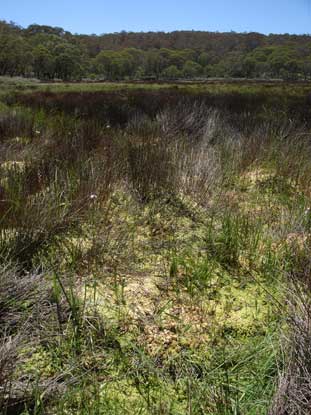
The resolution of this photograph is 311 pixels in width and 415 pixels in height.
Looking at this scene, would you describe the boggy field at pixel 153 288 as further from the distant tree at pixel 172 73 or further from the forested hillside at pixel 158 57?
the distant tree at pixel 172 73

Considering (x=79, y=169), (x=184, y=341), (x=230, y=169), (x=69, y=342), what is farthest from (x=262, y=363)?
(x=230, y=169)

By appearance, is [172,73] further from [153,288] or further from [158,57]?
[153,288]

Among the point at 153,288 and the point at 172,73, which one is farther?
the point at 172,73

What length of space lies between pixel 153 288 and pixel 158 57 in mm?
132454

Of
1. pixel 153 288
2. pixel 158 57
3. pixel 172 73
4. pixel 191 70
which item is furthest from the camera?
pixel 158 57

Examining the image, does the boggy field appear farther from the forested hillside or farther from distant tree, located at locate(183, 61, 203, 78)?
distant tree, located at locate(183, 61, 203, 78)

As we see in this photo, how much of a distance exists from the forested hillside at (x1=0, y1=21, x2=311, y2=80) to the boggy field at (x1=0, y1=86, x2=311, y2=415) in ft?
296

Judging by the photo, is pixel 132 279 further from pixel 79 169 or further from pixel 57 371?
pixel 79 169

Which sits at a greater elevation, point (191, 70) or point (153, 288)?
point (191, 70)

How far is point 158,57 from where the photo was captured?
12456 cm

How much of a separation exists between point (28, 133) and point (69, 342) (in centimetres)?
453

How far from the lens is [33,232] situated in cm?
231

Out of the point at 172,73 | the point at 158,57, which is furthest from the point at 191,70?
the point at 158,57

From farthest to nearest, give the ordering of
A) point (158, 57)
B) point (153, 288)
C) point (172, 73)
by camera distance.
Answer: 1. point (158, 57)
2. point (172, 73)
3. point (153, 288)
